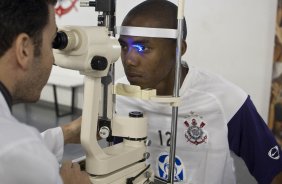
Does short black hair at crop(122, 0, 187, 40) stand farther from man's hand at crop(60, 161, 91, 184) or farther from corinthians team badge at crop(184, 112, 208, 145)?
man's hand at crop(60, 161, 91, 184)

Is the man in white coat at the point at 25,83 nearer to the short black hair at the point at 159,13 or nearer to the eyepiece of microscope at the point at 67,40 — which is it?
the eyepiece of microscope at the point at 67,40

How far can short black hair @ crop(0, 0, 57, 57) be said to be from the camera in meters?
0.66

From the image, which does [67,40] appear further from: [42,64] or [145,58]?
[145,58]

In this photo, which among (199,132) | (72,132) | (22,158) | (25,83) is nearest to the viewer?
(22,158)

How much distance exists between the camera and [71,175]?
2.39 ft

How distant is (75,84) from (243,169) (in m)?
2.01

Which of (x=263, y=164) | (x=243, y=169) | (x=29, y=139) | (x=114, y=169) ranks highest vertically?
(x=29, y=139)

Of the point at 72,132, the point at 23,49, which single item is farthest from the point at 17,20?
the point at 72,132

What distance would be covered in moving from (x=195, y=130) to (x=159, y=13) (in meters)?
0.41

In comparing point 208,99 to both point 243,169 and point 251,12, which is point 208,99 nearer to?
point 243,169

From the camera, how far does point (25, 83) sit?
0.72 metres

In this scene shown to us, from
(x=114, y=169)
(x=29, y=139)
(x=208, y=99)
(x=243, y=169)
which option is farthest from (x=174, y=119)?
(x=243, y=169)

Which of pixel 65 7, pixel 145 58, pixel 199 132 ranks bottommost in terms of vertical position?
pixel 199 132

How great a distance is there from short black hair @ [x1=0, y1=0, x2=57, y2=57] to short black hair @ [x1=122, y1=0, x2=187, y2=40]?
0.46 metres
